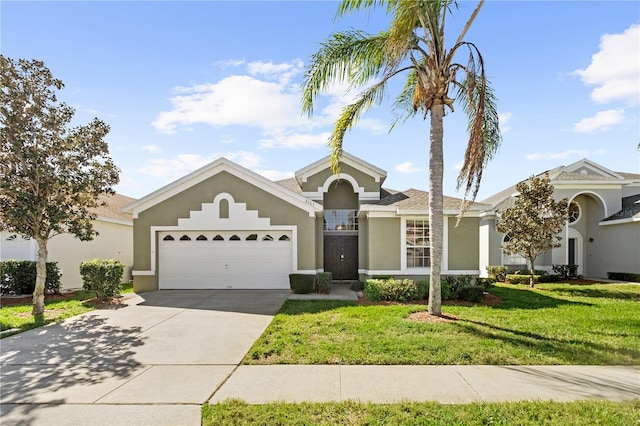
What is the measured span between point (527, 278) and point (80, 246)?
2210 cm

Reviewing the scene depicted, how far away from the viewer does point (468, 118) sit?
424 inches

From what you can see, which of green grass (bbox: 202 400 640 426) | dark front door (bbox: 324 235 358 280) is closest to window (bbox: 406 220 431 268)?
dark front door (bbox: 324 235 358 280)

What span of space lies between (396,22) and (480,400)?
318 inches

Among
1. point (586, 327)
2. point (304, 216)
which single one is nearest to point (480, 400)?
point (586, 327)

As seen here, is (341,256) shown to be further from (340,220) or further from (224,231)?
(224,231)

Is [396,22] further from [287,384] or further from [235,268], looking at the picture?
[235,268]

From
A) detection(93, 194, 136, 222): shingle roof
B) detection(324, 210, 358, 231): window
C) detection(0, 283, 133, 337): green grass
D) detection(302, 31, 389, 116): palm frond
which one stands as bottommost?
detection(0, 283, 133, 337): green grass

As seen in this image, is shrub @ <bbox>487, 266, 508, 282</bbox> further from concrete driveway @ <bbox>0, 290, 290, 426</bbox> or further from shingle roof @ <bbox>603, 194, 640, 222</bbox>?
concrete driveway @ <bbox>0, 290, 290, 426</bbox>

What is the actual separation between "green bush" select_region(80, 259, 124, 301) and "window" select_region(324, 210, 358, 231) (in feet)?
30.2

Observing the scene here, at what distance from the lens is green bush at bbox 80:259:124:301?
11914mm

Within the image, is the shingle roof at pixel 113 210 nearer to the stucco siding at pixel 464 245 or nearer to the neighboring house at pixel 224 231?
the neighboring house at pixel 224 231

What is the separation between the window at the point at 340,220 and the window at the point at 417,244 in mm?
3754

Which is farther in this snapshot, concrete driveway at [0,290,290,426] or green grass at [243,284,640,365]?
green grass at [243,284,640,365]

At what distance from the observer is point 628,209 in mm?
19625
